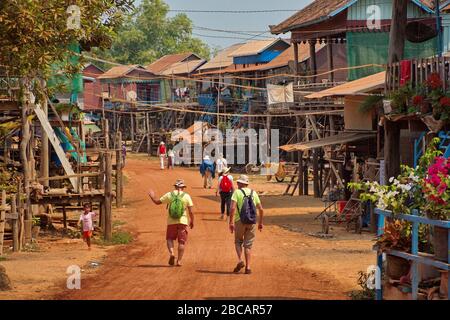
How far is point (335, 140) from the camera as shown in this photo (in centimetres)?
2759

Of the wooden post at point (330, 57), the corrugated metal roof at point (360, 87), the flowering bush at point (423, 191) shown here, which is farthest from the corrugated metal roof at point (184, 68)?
the flowering bush at point (423, 191)

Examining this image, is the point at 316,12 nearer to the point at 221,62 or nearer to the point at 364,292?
the point at 364,292

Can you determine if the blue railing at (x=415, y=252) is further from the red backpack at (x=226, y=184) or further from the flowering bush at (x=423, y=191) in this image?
the red backpack at (x=226, y=184)

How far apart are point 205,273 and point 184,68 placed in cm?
6152

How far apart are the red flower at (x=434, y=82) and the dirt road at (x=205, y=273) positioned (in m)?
4.25

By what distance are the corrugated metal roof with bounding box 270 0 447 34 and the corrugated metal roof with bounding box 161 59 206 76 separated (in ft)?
116

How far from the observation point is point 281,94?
37.0 m

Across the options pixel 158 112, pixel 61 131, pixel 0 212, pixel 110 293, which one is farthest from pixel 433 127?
pixel 158 112

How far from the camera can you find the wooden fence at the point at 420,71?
1858cm

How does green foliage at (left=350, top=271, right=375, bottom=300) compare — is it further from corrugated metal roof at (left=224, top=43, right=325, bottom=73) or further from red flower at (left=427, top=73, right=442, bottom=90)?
corrugated metal roof at (left=224, top=43, right=325, bottom=73)

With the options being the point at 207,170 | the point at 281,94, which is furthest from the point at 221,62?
the point at 281,94

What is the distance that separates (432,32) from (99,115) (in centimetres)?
6472

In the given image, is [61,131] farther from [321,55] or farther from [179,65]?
[179,65]

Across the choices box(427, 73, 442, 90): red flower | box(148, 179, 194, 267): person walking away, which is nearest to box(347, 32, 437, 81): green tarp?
box(427, 73, 442, 90): red flower
